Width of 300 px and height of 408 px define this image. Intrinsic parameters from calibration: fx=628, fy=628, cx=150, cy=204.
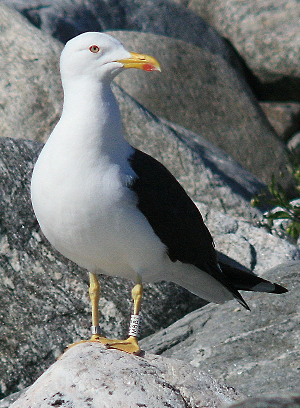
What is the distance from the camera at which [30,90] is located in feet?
25.4

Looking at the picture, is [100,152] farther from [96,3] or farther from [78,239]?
[96,3]

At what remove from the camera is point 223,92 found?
11.3 metres

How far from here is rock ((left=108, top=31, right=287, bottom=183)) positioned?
10.6 meters

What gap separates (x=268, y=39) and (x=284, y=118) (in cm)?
169

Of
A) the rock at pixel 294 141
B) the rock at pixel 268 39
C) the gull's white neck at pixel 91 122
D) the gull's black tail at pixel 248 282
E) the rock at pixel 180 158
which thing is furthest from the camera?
the rock at pixel 268 39

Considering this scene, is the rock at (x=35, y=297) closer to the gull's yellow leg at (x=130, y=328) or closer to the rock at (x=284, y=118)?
the gull's yellow leg at (x=130, y=328)

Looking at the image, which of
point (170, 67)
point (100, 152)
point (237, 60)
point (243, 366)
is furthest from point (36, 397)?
point (237, 60)

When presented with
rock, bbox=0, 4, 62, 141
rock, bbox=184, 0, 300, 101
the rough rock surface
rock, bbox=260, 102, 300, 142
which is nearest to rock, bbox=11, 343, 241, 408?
rock, bbox=0, 4, 62, 141

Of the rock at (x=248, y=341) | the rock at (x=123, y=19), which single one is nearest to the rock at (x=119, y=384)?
the rock at (x=248, y=341)

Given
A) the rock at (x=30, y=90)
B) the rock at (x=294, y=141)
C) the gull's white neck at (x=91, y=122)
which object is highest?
the gull's white neck at (x=91, y=122)

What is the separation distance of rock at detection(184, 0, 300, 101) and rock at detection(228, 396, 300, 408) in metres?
11.5

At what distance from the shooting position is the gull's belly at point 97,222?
398 centimetres

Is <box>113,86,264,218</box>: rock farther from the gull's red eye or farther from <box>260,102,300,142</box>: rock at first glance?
<box>260,102,300,142</box>: rock

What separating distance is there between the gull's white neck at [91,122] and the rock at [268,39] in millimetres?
9618
